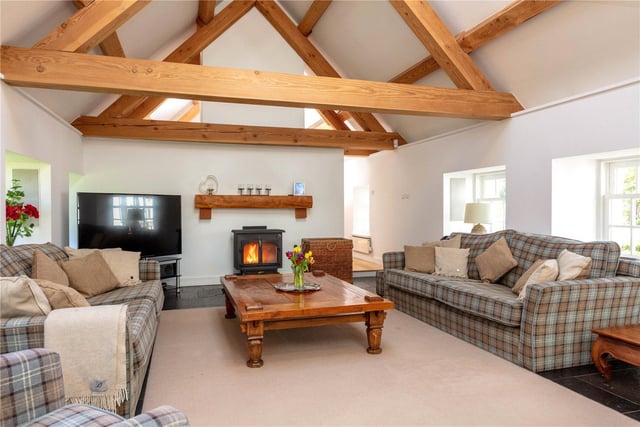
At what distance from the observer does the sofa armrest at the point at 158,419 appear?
1151 mm

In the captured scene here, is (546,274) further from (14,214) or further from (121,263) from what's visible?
(14,214)

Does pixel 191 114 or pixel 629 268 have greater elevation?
pixel 191 114

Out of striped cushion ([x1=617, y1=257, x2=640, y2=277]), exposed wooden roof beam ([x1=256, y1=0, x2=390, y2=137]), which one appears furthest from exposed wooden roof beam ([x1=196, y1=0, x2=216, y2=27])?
striped cushion ([x1=617, y1=257, x2=640, y2=277])

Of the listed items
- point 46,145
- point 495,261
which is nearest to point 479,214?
point 495,261

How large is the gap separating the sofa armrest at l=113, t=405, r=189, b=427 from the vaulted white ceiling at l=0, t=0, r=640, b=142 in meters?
3.41

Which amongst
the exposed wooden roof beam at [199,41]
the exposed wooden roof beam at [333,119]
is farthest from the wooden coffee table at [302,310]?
the exposed wooden roof beam at [333,119]

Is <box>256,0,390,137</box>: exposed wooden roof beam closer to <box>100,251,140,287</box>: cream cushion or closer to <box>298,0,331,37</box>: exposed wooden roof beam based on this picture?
<box>298,0,331,37</box>: exposed wooden roof beam

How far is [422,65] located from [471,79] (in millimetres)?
1014

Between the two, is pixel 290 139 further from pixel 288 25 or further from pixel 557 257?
pixel 557 257

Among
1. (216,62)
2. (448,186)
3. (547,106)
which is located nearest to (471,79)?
(547,106)

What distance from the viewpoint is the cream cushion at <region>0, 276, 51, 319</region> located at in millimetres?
2035

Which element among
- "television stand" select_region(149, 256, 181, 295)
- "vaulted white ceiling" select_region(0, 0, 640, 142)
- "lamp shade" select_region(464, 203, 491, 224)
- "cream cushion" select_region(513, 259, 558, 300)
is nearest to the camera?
"cream cushion" select_region(513, 259, 558, 300)

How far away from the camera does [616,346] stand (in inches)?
103

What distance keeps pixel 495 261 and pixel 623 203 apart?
1.69 metres
